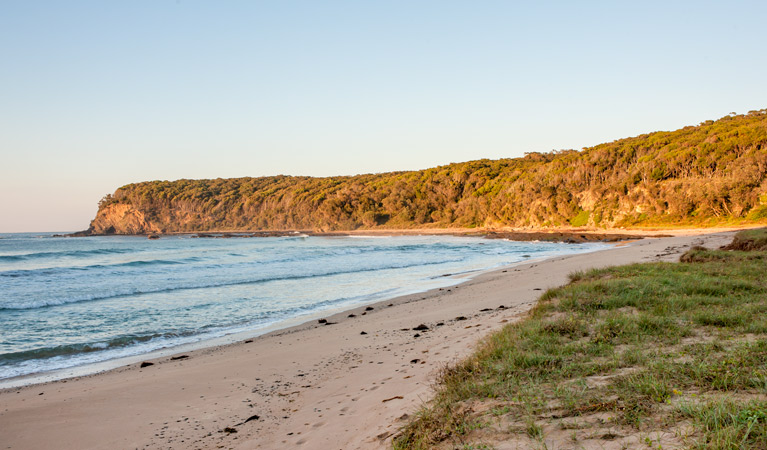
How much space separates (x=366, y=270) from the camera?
24812 millimetres

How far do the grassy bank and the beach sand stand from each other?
665 mm

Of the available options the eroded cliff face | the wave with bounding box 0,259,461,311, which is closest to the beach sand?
the wave with bounding box 0,259,461,311

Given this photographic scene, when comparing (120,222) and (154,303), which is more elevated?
(120,222)

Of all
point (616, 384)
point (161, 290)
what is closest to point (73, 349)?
point (161, 290)

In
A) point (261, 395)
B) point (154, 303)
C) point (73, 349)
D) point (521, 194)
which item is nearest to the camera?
point (261, 395)

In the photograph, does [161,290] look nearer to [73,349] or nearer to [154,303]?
[154,303]

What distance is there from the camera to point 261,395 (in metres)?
5.52

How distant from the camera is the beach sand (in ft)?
13.7

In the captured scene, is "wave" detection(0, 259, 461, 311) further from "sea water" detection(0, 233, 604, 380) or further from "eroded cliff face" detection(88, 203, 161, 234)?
"eroded cliff face" detection(88, 203, 161, 234)

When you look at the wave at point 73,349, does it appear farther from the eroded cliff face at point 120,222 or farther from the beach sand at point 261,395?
the eroded cliff face at point 120,222

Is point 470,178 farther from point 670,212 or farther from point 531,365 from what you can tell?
point 531,365

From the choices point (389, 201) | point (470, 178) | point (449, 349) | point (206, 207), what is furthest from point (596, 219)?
point (206, 207)

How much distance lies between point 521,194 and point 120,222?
119 m

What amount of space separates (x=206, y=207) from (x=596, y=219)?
109216mm
